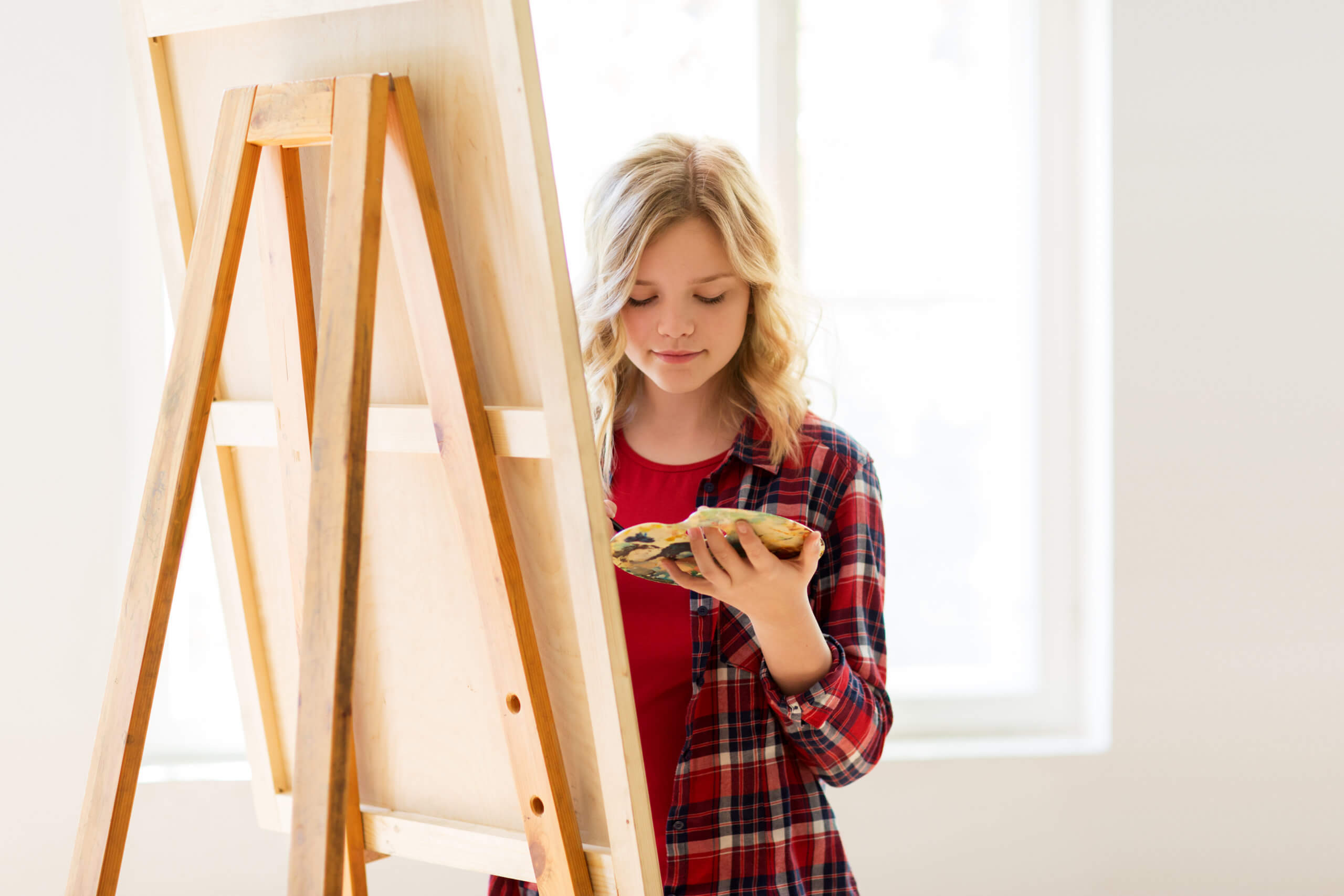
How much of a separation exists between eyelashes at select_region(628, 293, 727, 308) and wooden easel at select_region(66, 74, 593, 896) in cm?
30

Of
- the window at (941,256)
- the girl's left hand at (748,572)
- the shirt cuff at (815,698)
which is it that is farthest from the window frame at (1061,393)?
the girl's left hand at (748,572)

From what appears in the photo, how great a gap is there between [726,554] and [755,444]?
10.8 inches

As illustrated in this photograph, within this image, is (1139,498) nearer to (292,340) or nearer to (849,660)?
(849,660)

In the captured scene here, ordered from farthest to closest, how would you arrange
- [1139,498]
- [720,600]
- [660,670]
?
1. [1139,498]
2. [660,670]
3. [720,600]

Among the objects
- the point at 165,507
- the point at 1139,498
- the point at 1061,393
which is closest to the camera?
the point at 165,507

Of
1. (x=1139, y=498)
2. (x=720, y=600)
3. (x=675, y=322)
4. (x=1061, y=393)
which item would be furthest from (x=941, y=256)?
(x=720, y=600)

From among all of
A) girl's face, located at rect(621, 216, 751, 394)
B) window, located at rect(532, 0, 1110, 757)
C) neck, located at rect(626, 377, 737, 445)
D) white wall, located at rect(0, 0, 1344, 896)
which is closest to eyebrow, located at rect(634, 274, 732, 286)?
girl's face, located at rect(621, 216, 751, 394)

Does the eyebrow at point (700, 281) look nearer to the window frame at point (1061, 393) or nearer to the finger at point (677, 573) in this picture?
the finger at point (677, 573)

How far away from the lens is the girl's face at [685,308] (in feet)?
3.52

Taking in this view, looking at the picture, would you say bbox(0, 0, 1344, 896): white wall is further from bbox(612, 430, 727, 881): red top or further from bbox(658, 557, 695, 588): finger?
bbox(658, 557, 695, 588): finger

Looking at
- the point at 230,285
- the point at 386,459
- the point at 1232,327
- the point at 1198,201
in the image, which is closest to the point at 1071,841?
the point at 1232,327

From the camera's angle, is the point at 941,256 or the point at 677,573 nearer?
the point at 677,573

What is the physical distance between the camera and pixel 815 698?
104 cm

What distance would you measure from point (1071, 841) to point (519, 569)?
5.33 feet
